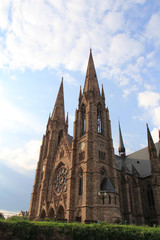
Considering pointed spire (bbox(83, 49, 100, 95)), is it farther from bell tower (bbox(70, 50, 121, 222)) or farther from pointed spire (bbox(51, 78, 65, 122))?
pointed spire (bbox(51, 78, 65, 122))

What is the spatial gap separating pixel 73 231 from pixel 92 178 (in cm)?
1561

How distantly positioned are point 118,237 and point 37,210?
27886 millimetres

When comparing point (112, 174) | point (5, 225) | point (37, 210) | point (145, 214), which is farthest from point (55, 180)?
point (5, 225)

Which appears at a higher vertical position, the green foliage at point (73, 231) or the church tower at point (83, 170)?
the church tower at point (83, 170)

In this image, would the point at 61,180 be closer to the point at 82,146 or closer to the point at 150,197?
the point at 82,146

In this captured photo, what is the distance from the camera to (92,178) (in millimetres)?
25203

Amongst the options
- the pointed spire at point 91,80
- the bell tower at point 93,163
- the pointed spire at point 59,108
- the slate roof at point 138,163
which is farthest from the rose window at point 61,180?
the pointed spire at point 91,80

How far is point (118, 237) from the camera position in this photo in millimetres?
9578

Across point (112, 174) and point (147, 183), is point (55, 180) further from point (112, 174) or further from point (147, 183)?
point (147, 183)

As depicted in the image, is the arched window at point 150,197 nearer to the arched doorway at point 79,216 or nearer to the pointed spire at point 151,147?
the pointed spire at point 151,147

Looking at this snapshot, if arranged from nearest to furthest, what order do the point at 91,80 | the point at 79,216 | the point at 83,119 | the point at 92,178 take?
1. the point at 79,216
2. the point at 92,178
3. the point at 83,119
4. the point at 91,80

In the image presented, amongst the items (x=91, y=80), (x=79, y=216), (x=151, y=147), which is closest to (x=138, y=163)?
(x=151, y=147)

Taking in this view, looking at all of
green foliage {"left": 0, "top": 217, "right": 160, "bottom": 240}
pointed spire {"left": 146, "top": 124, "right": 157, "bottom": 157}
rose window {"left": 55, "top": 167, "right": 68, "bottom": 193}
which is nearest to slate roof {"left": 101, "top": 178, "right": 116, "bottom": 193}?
rose window {"left": 55, "top": 167, "right": 68, "bottom": 193}

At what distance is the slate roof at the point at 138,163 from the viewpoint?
35.9 meters
